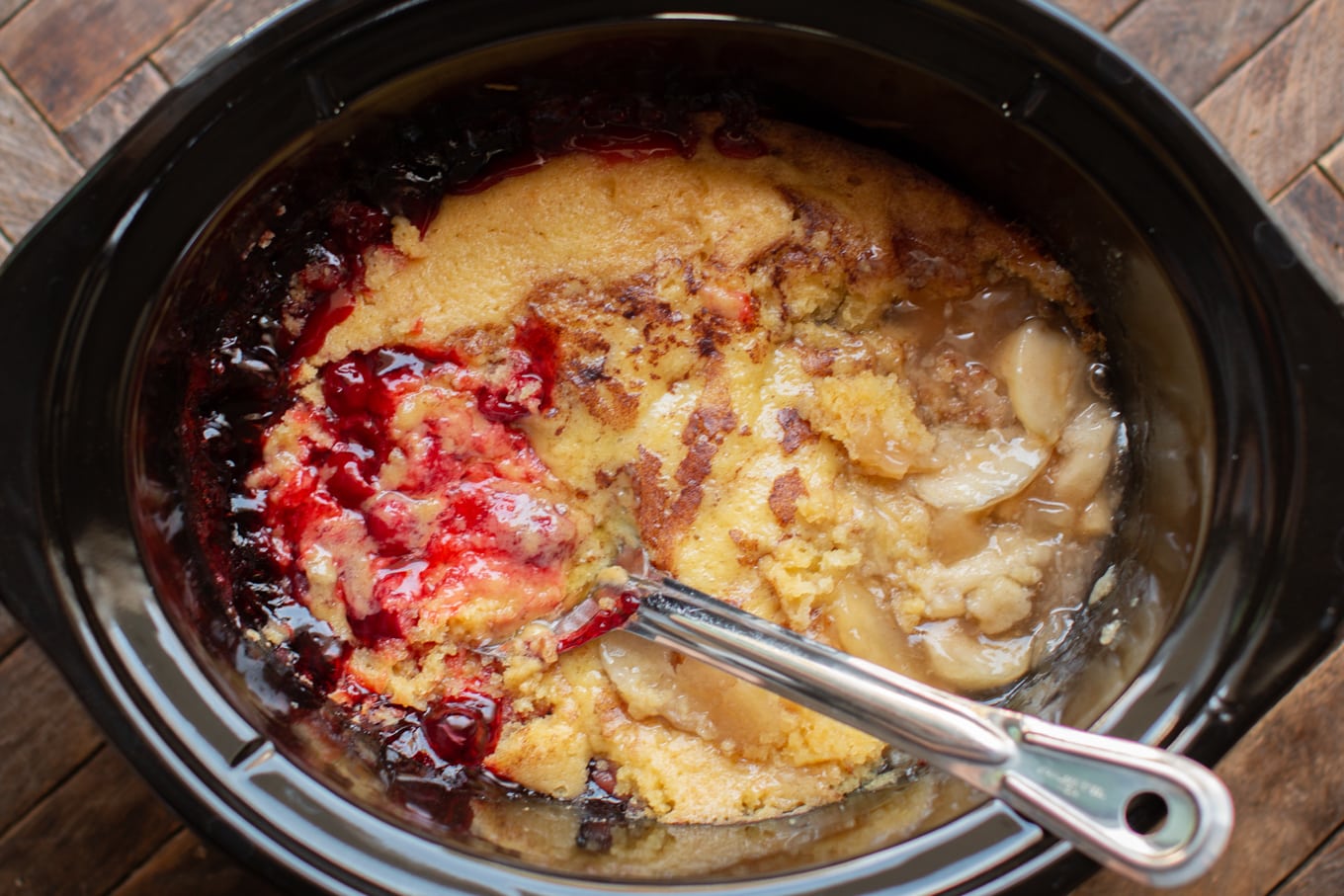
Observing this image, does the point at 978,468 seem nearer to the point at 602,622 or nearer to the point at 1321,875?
the point at 602,622

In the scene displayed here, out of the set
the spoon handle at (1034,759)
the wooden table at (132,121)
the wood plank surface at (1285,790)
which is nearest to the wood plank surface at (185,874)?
the wooden table at (132,121)

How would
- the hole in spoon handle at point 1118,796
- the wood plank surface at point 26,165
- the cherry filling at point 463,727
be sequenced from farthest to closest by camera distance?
the wood plank surface at point 26,165, the cherry filling at point 463,727, the hole in spoon handle at point 1118,796

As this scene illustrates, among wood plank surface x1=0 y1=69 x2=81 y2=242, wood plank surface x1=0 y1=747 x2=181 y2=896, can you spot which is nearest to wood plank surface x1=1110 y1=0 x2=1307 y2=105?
wood plank surface x1=0 y1=69 x2=81 y2=242

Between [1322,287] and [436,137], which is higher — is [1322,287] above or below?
below

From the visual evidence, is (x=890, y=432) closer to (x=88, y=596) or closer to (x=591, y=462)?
(x=591, y=462)

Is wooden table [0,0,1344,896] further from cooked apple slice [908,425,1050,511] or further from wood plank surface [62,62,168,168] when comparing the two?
cooked apple slice [908,425,1050,511]

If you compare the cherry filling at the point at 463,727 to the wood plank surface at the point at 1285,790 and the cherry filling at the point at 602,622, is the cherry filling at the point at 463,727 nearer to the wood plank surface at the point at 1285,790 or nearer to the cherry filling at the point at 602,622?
the cherry filling at the point at 602,622

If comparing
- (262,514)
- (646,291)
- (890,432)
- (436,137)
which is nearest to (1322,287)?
(890,432)
